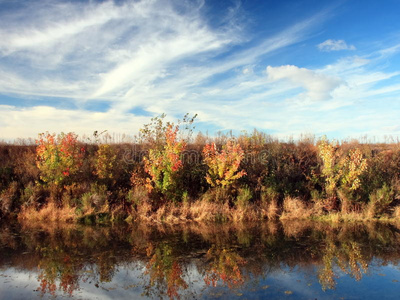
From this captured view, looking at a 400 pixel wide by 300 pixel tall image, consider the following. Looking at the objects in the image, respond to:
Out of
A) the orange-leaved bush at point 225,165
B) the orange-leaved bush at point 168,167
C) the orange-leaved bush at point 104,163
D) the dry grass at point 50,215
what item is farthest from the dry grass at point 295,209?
the dry grass at point 50,215

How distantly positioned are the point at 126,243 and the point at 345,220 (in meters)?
9.62

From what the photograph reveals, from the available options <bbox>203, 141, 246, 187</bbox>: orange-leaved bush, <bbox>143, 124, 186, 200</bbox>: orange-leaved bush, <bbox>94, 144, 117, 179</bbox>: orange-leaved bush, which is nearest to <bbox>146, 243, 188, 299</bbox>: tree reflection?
<bbox>143, 124, 186, 200</bbox>: orange-leaved bush

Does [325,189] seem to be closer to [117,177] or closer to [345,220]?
[345,220]

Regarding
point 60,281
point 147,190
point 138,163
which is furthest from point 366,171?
point 60,281

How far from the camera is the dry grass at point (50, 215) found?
47.4 ft

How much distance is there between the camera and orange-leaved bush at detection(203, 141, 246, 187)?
1561cm

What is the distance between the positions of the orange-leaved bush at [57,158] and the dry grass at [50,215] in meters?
1.99

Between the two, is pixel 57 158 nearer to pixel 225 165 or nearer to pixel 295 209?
pixel 225 165

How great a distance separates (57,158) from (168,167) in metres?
5.89

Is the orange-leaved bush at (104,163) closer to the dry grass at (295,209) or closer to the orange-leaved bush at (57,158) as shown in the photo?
the orange-leaved bush at (57,158)

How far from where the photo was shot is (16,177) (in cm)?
1836

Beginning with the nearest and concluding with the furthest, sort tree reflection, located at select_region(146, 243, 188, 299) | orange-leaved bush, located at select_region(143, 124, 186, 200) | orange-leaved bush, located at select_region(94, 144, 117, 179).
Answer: tree reflection, located at select_region(146, 243, 188, 299) < orange-leaved bush, located at select_region(143, 124, 186, 200) < orange-leaved bush, located at select_region(94, 144, 117, 179)

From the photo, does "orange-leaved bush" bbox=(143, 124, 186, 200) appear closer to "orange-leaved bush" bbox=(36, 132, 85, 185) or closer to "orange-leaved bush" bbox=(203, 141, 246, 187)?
"orange-leaved bush" bbox=(203, 141, 246, 187)

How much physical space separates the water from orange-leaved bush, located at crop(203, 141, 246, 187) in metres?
3.48
